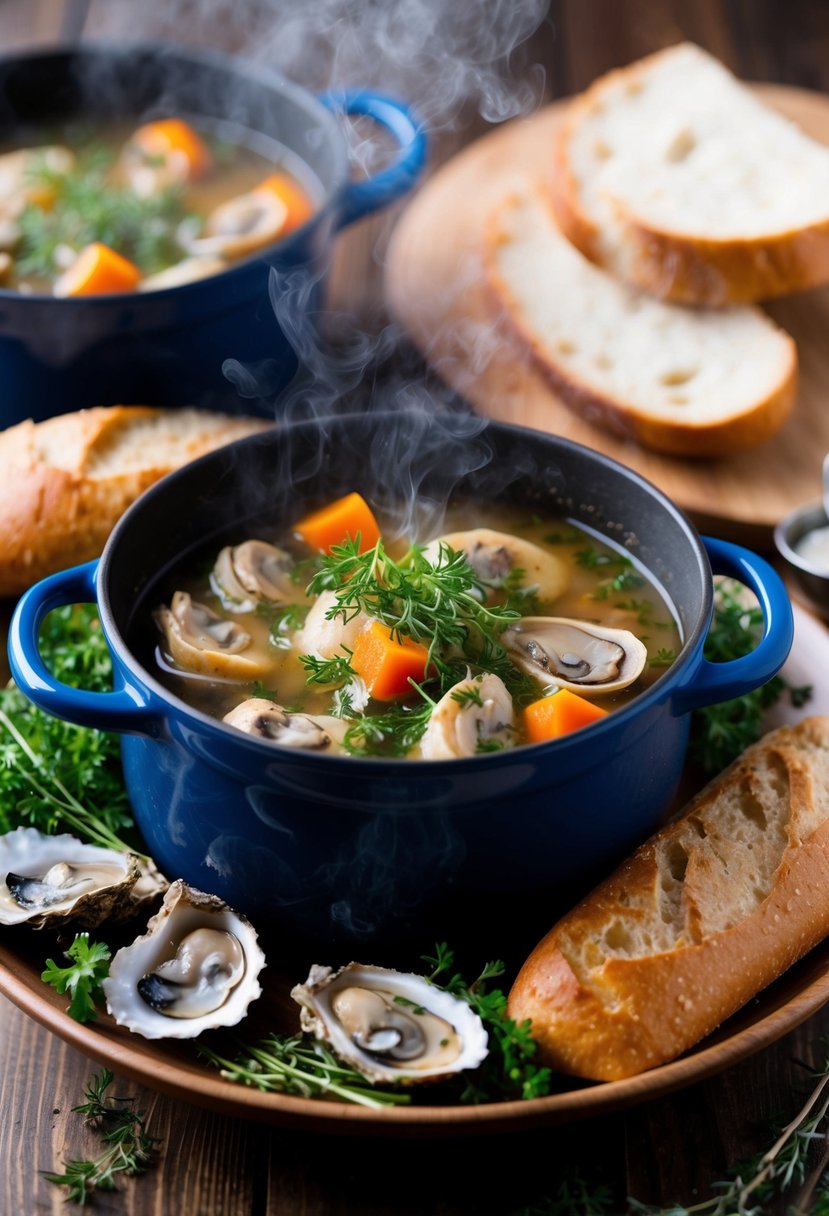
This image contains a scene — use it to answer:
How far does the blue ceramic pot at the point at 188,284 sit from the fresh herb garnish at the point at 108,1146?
189 cm

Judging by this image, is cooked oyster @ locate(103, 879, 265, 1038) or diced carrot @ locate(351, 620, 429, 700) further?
diced carrot @ locate(351, 620, 429, 700)

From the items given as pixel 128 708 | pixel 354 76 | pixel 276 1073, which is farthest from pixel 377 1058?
pixel 354 76

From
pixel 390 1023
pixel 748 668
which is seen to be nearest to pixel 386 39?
pixel 748 668

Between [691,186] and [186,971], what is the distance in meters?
3.10

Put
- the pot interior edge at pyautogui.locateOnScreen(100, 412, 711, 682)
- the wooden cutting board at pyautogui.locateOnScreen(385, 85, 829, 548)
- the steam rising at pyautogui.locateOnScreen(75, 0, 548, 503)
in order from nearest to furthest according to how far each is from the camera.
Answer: the pot interior edge at pyautogui.locateOnScreen(100, 412, 711, 682) < the steam rising at pyautogui.locateOnScreen(75, 0, 548, 503) < the wooden cutting board at pyautogui.locateOnScreen(385, 85, 829, 548)

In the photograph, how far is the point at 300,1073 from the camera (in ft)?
7.33

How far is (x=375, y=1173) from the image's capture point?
2.38 metres

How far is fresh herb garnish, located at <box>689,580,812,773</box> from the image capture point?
298 centimetres

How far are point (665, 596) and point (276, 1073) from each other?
1.28m

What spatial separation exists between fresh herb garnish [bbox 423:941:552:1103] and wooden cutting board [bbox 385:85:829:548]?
1792 millimetres

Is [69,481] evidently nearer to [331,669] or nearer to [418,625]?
[331,669]

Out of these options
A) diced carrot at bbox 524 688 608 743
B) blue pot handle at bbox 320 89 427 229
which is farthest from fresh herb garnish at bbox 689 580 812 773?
blue pot handle at bbox 320 89 427 229

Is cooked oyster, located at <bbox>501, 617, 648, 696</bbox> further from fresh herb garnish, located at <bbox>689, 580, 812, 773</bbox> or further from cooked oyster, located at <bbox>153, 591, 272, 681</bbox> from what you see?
cooked oyster, located at <bbox>153, 591, 272, 681</bbox>

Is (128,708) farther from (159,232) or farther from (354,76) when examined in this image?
(354,76)
